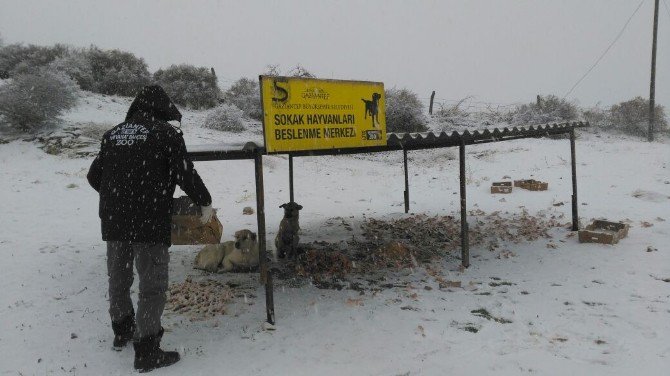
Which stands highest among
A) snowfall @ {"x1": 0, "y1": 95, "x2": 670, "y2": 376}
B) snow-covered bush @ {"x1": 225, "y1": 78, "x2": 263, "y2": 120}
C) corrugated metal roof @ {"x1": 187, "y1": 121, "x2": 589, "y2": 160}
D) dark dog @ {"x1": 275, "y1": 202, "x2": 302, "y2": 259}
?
snow-covered bush @ {"x1": 225, "y1": 78, "x2": 263, "y2": 120}

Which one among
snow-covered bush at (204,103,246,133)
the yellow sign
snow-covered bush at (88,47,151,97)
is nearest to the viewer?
the yellow sign

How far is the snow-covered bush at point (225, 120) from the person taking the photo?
2039 cm

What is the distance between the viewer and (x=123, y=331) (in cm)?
429

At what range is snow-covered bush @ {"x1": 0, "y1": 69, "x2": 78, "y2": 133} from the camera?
49.8 ft

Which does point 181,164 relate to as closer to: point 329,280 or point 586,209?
point 329,280

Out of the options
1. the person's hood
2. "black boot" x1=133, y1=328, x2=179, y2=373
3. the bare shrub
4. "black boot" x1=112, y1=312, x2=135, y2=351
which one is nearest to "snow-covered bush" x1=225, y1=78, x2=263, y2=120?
the bare shrub

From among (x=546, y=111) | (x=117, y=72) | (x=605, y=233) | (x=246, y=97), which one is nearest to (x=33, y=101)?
(x=117, y=72)

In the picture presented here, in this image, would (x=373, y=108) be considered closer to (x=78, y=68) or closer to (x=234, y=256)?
(x=234, y=256)

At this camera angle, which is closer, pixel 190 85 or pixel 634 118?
pixel 634 118

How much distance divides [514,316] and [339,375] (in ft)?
7.63

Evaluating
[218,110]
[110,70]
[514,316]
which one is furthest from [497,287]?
[110,70]

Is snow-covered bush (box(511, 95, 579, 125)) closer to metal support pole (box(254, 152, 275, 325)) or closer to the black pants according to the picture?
metal support pole (box(254, 152, 275, 325))

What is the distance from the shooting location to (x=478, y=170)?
16.9 metres

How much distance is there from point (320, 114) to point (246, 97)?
20549 mm
